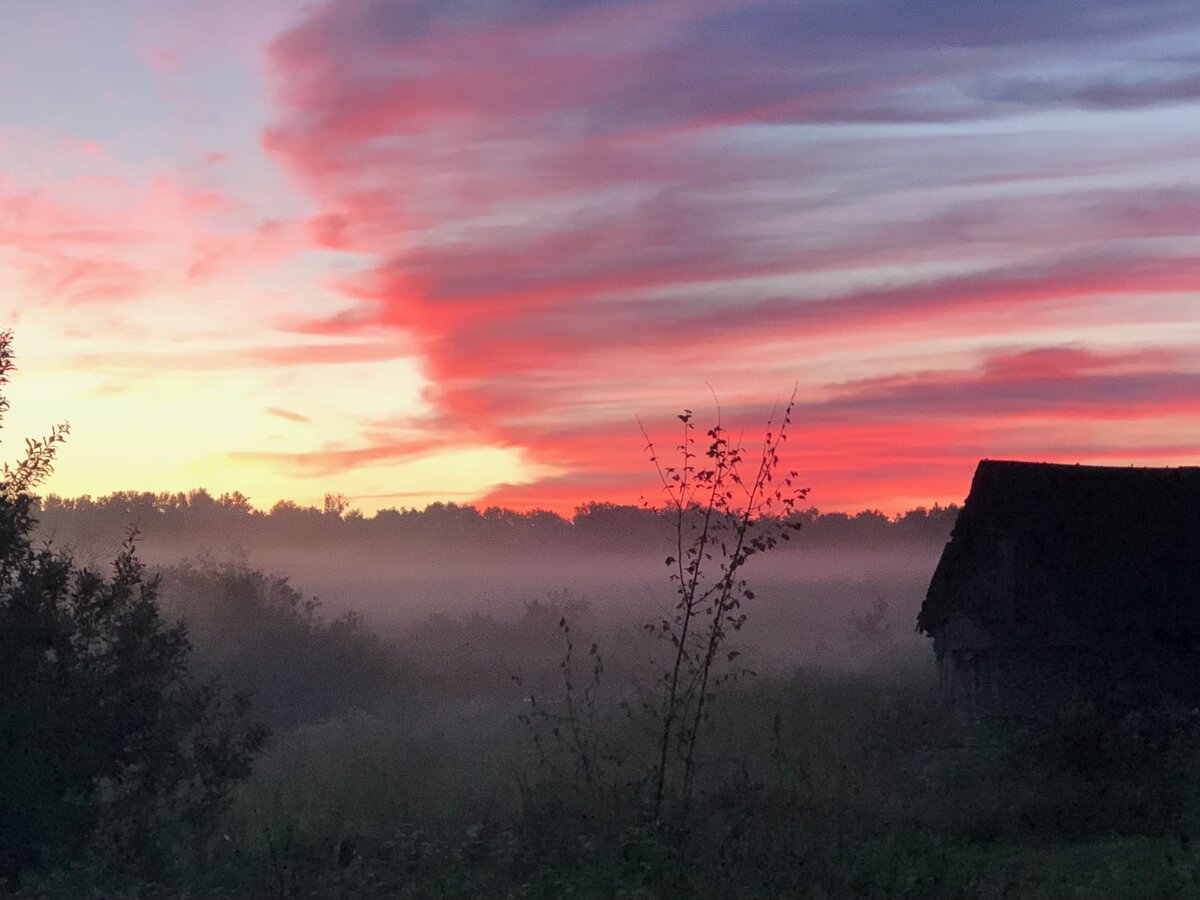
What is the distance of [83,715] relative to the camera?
13.9 metres

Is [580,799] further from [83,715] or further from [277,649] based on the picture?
[277,649]

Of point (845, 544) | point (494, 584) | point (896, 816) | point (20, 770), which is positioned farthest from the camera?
point (845, 544)

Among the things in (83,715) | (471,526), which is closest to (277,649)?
(83,715)

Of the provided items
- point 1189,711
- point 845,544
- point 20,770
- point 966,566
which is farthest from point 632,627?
point 845,544

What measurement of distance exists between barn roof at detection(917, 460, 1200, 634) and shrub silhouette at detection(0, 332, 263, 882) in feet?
58.7

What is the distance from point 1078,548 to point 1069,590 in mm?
1152

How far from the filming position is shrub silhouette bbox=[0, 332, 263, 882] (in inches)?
499

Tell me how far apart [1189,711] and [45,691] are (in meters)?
20.5

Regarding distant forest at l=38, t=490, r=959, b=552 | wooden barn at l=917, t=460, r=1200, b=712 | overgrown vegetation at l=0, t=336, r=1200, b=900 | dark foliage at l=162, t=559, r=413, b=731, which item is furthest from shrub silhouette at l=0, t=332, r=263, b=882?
distant forest at l=38, t=490, r=959, b=552

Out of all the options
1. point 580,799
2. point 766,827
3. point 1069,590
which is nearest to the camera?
point 766,827

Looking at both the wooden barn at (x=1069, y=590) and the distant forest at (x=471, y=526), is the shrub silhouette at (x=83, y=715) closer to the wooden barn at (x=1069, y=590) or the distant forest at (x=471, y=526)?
the wooden barn at (x=1069, y=590)

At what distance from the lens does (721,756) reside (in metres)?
22.3

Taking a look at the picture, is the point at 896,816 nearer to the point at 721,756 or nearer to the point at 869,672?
the point at 721,756

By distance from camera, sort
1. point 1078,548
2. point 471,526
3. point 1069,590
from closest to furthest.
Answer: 1. point 1069,590
2. point 1078,548
3. point 471,526
